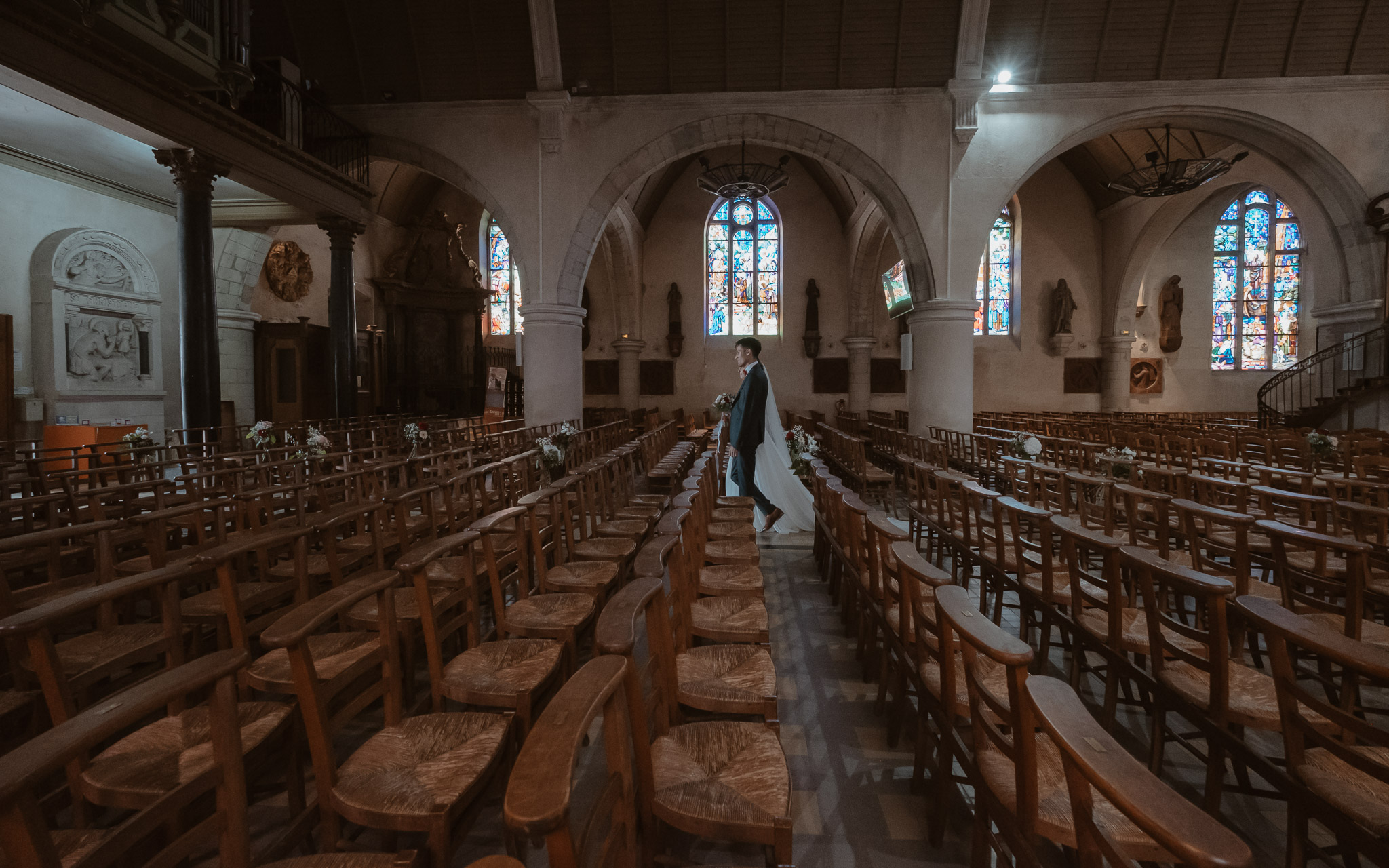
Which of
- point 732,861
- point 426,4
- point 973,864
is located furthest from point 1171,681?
point 426,4

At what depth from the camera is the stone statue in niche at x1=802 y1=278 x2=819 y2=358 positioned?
16203 millimetres

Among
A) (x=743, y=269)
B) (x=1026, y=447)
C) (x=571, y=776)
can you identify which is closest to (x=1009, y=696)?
(x=571, y=776)

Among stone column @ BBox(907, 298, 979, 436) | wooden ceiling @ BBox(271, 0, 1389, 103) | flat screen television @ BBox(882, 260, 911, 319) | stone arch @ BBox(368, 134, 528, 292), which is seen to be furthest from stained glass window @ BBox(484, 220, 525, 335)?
stone column @ BBox(907, 298, 979, 436)

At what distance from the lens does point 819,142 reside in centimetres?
934

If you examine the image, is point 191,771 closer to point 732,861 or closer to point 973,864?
point 732,861

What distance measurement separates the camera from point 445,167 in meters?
9.63

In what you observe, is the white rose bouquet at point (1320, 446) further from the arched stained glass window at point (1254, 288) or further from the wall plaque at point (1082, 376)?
the arched stained glass window at point (1254, 288)

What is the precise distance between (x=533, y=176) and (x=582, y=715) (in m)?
9.74

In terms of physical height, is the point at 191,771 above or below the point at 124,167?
below

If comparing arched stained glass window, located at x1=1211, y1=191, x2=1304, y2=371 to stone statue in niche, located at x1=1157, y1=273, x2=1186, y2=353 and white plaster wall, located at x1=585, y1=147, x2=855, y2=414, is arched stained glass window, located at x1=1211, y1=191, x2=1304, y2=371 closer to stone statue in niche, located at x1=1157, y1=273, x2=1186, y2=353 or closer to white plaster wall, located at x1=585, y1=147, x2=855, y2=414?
stone statue in niche, located at x1=1157, y1=273, x2=1186, y2=353

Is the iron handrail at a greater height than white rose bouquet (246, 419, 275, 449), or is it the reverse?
the iron handrail

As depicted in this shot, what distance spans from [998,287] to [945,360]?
878cm

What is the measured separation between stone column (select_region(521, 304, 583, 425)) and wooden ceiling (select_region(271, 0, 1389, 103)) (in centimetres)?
325

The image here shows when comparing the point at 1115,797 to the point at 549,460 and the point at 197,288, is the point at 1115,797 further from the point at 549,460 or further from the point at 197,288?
the point at 197,288
